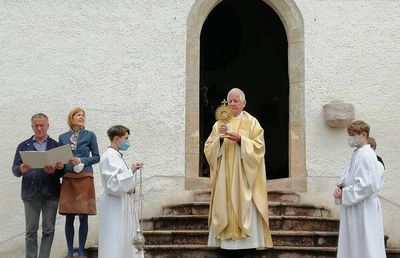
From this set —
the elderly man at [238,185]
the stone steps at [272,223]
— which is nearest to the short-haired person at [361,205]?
the elderly man at [238,185]

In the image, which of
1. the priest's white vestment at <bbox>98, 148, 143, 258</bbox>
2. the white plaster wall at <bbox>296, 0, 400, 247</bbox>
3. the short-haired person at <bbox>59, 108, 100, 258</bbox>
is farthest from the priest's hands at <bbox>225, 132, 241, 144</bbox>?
the white plaster wall at <bbox>296, 0, 400, 247</bbox>

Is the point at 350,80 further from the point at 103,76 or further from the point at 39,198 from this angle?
the point at 39,198

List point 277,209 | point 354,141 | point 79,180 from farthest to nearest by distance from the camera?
point 277,209 < point 79,180 < point 354,141

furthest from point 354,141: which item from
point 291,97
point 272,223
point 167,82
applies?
point 167,82

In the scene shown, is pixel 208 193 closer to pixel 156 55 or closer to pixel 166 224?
pixel 166 224

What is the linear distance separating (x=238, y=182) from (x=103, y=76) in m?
3.43

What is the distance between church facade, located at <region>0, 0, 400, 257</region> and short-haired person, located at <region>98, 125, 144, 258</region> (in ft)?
8.70

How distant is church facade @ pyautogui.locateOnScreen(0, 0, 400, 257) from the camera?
36.7ft

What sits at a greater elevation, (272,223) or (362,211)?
(362,211)

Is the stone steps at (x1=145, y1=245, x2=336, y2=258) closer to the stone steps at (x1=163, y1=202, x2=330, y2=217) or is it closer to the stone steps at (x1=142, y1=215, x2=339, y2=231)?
the stone steps at (x1=142, y1=215, x2=339, y2=231)

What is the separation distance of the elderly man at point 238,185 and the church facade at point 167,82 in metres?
2.59

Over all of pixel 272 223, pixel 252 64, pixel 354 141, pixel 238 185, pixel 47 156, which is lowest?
pixel 272 223

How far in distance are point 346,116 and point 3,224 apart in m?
4.92

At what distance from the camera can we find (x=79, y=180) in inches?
353
